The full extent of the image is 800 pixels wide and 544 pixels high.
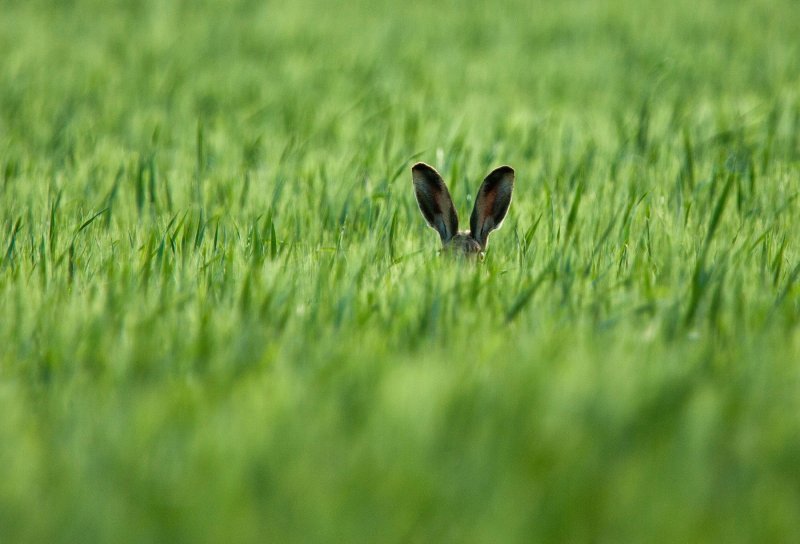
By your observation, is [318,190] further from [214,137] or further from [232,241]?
[214,137]

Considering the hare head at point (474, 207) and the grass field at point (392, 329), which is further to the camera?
the hare head at point (474, 207)

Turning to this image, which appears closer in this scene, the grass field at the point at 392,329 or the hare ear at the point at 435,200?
the grass field at the point at 392,329

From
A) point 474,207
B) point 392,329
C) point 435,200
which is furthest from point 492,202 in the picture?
point 392,329

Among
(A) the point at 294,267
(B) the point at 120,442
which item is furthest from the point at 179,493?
(A) the point at 294,267

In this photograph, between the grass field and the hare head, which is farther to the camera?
the hare head
